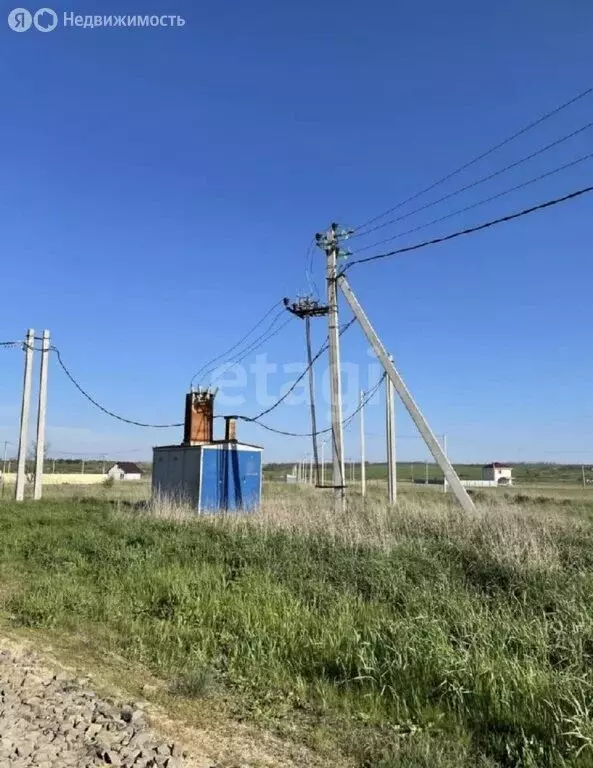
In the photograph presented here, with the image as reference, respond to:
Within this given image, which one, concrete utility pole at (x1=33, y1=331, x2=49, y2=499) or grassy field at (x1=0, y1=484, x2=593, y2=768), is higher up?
concrete utility pole at (x1=33, y1=331, x2=49, y2=499)

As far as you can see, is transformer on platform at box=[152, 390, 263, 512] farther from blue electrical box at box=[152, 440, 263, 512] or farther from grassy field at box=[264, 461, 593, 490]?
grassy field at box=[264, 461, 593, 490]

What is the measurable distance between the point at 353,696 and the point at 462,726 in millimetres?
Result: 856

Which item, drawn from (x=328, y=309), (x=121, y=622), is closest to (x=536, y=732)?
(x=121, y=622)

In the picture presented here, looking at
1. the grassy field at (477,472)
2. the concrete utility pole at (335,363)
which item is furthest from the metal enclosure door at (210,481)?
the grassy field at (477,472)

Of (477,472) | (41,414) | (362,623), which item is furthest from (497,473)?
(362,623)

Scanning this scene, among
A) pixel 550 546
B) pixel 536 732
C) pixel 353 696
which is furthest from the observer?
pixel 550 546

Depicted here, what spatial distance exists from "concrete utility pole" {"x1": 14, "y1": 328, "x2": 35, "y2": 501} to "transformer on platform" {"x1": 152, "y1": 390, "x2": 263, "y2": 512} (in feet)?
16.4

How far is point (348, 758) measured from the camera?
3684 mm

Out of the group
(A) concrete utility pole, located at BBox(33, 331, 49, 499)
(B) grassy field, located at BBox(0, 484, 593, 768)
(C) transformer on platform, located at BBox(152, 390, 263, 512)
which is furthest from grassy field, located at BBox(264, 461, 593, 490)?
(B) grassy field, located at BBox(0, 484, 593, 768)

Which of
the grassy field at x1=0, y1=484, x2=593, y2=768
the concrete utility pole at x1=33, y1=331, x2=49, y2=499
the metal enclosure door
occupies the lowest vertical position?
the grassy field at x1=0, y1=484, x2=593, y2=768

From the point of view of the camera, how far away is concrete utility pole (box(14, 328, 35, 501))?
66.7ft

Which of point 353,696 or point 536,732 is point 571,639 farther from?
point 353,696

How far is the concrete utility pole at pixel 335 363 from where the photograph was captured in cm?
1491

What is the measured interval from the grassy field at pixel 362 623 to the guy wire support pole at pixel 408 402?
2387 millimetres
